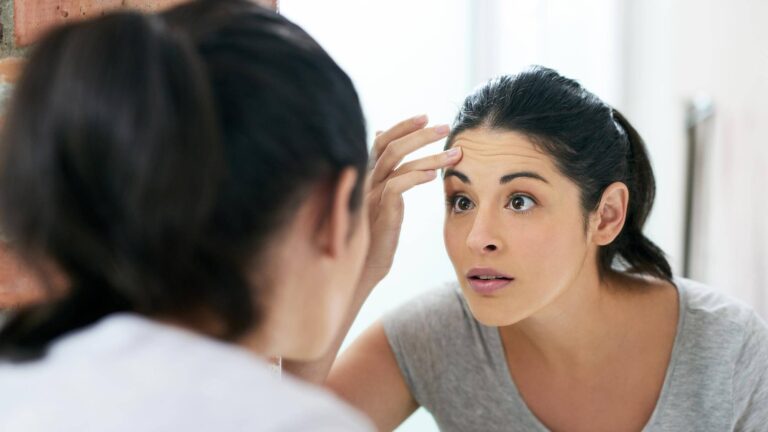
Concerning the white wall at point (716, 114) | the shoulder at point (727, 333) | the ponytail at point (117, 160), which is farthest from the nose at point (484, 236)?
the white wall at point (716, 114)

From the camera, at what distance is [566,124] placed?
1241 mm

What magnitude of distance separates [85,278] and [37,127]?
0.11 m

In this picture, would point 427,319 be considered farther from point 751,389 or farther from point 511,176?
point 751,389

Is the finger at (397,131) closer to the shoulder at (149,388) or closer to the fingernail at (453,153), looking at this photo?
the fingernail at (453,153)

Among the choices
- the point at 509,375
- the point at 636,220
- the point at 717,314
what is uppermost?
the point at 636,220

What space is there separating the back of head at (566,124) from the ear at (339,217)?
1.95ft

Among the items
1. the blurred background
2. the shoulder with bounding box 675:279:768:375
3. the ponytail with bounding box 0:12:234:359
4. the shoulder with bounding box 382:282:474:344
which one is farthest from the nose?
the blurred background

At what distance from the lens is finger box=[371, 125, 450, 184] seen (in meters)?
1.21

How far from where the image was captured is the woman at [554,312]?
1.22m

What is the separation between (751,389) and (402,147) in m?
0.60

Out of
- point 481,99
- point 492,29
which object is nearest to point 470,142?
point 481,99

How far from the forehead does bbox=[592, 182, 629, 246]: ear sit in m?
0.13

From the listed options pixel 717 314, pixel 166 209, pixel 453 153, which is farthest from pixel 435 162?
pixel 166 209

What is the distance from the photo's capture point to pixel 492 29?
2105 millimetres
